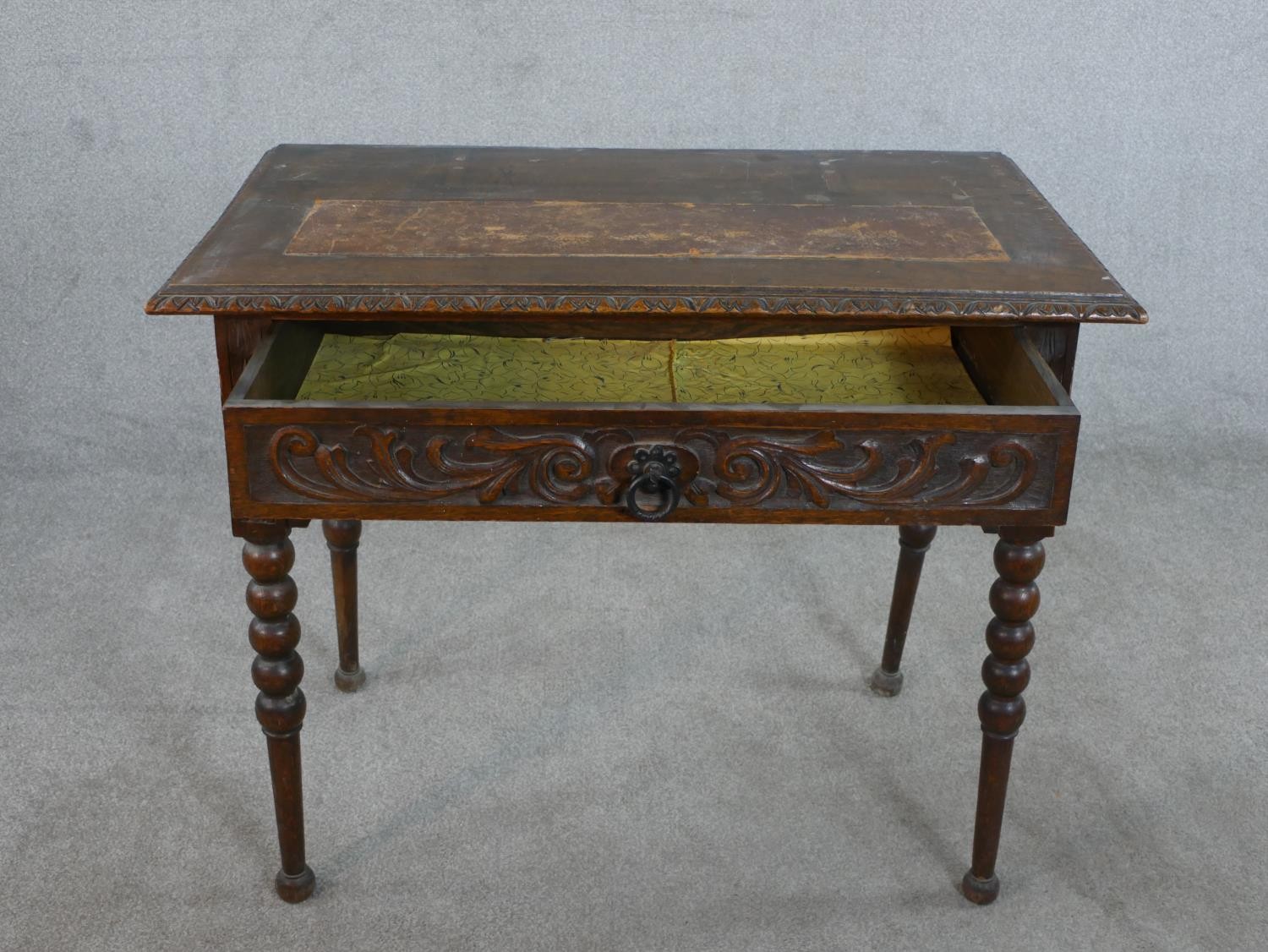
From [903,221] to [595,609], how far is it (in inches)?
32.7

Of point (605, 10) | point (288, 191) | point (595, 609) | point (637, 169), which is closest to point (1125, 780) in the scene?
point (595, 609)

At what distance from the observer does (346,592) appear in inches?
82.5

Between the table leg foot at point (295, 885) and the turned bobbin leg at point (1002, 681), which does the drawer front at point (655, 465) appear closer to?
the turned bobbin leg at point (1002, 681)

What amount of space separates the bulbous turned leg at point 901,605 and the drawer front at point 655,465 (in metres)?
0.48

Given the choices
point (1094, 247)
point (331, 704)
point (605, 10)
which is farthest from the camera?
point (1094, 247)

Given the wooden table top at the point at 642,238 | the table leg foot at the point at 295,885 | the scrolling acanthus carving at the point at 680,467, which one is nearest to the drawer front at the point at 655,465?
the scrolling acanthus carving at the point at 680,467

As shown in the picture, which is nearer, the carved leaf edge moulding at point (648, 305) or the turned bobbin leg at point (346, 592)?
the carved leaf edge moulding at point (648, 305)

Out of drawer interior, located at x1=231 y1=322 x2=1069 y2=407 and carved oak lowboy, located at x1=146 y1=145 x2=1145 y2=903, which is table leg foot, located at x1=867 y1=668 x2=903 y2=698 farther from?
drawer interior, located at x1=231 y1=322 x2=1069 y2=407

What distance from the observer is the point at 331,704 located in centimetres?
211

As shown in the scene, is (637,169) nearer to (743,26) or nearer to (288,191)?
(288,191)

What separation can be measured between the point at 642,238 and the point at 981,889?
82cm

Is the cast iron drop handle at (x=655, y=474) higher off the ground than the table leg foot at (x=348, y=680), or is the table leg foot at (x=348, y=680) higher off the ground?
the cast iron drop handle at (x=655, y=474)

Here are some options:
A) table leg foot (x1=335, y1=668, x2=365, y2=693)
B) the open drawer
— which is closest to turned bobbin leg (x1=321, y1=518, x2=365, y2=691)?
table leg foot (x1=335, y1=668, x2=365, y2=693)

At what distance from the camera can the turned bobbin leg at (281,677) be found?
1570 mm
